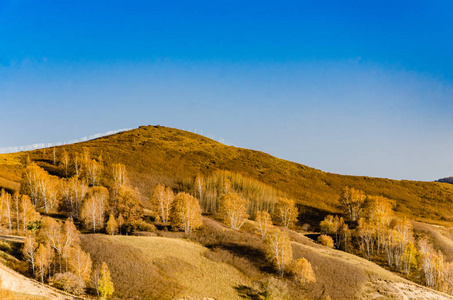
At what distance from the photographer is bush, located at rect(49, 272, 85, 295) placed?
154 feet

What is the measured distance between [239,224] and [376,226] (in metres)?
41.1

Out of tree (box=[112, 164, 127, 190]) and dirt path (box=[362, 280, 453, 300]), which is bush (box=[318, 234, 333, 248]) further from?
tree (box=[112, 164, 127, 190])

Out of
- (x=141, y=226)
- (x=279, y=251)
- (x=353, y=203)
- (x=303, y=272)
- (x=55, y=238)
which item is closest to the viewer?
(x=55, y=238)

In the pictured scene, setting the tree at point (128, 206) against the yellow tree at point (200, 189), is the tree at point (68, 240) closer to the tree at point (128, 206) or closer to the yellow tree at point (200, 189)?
the tree at point (128, 206)

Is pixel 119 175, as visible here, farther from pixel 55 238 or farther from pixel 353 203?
pixel 353 203

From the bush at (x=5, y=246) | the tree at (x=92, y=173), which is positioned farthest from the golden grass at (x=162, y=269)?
the tree at (x=92, y=173)

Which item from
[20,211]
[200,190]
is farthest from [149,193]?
[20,211]

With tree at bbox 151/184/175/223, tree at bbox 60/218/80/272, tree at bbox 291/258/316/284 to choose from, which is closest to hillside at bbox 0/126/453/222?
tree at bbox 151/184/175/223

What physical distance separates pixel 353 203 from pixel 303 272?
254ft

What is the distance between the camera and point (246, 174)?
174625mm

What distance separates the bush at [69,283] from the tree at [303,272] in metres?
36.5

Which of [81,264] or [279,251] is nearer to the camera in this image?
[81,264]

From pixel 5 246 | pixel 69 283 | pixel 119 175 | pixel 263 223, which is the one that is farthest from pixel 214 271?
pixel 119 175

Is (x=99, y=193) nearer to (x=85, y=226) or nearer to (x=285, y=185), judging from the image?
(x=85, y=226)
